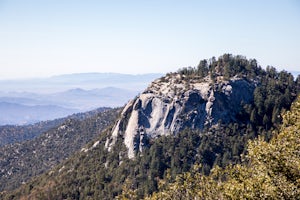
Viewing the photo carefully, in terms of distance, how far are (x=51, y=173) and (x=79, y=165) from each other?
20.3 metres

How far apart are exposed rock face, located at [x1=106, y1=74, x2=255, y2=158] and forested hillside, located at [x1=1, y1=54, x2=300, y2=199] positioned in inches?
12.6

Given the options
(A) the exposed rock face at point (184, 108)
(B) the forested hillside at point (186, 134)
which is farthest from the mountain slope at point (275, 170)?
(A) the exposed rock face at point (184, 108)

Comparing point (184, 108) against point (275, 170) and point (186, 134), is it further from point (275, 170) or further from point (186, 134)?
point (275, 170)

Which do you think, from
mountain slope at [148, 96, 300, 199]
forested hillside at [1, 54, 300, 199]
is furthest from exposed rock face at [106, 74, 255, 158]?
mountain slope at [148, 96, 300, 199]

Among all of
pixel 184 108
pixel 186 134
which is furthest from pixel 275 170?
pixel 184 108

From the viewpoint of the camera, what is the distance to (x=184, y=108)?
11162 centimetres

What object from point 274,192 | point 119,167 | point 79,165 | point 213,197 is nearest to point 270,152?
point 274,192

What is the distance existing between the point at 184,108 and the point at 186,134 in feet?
30.7

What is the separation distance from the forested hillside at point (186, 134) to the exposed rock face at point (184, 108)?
1.05 ft

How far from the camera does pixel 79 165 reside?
129 meters

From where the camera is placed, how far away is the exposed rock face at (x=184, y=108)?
110m

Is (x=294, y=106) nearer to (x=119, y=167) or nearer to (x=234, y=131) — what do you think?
(x=234, y=131)

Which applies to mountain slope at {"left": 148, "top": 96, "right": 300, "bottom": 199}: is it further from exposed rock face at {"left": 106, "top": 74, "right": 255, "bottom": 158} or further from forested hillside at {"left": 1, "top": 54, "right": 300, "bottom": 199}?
exposed rock face at {"left": 106, "top": 74, "right": 255, "bottom": 158}

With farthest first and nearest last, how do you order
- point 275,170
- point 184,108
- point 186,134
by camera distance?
point 184,108
point 186,134
point 275,170
